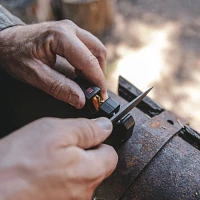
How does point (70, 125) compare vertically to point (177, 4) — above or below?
below

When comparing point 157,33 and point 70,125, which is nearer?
point 70,125

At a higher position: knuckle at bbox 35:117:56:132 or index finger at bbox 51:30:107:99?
index finger at bbox 51:30:107:99

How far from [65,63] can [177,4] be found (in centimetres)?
290

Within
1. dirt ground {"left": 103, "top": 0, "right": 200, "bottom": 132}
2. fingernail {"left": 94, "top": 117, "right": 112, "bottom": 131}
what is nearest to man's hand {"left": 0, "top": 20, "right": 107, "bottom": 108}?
fingernail {"left": 94, "top": 117, "right": 112, "bottom": 131}

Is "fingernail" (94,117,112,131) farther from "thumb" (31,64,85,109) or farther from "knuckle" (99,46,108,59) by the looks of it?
"knuckle" (99,46,108,59)

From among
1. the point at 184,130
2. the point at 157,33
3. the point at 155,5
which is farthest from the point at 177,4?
the point at 184,130

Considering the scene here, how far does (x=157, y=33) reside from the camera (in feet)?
11.0

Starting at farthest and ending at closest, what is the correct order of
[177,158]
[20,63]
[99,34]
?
[99,34]
[20,63]
[177,158]

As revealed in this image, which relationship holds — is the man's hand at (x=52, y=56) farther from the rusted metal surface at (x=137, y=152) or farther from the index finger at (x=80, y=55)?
the rusted metal surface at (x=137, y=152)

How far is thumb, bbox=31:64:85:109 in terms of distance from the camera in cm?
101

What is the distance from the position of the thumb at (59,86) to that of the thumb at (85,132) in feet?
0.60

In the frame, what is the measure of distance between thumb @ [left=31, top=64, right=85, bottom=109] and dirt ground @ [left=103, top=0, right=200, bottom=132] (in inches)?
71.1

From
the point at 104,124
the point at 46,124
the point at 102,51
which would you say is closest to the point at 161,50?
the point at 102,51

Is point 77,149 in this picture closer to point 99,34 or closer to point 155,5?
point 99,34
